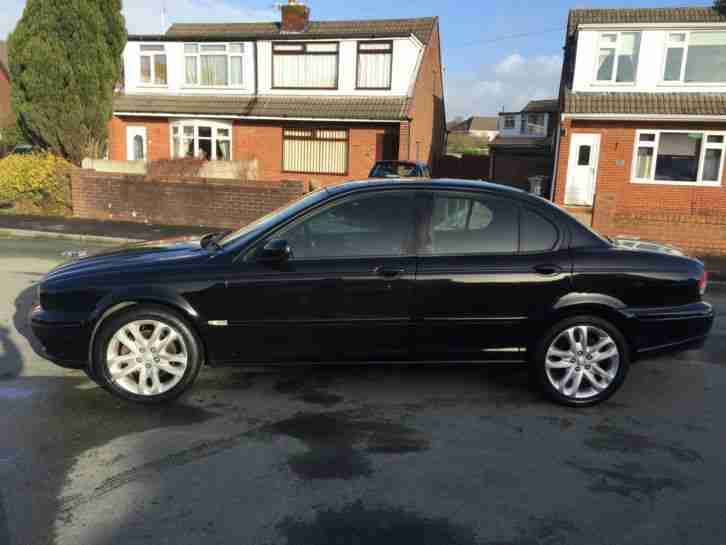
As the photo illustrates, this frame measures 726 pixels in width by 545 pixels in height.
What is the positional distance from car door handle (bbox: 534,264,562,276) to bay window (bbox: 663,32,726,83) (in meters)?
16.9

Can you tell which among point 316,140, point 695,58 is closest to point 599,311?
point 695,58

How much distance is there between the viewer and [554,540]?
2785 mm

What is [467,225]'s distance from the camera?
4340 millimetres

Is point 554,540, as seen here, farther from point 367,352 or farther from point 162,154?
point 162,154

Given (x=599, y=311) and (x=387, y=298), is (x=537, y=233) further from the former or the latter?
(x=387, y=298)

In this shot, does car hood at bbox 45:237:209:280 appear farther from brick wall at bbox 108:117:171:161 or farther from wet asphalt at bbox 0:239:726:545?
brick wall at bbox 108:117:171:161

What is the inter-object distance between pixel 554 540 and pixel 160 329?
2.85 meters

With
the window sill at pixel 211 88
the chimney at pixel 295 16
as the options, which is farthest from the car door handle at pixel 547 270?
the chimney at pixel 295 16

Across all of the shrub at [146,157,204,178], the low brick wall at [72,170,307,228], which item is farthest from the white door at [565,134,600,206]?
the shrub at [146,157,204,178]

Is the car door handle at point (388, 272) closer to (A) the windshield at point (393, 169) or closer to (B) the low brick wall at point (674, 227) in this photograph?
(B) the low brick wall at point (674, 227)

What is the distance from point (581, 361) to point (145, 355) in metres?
3.15

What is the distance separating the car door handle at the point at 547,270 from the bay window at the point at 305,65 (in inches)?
735

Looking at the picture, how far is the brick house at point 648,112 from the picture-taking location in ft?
57.1

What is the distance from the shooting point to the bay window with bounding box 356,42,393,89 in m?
20.8
